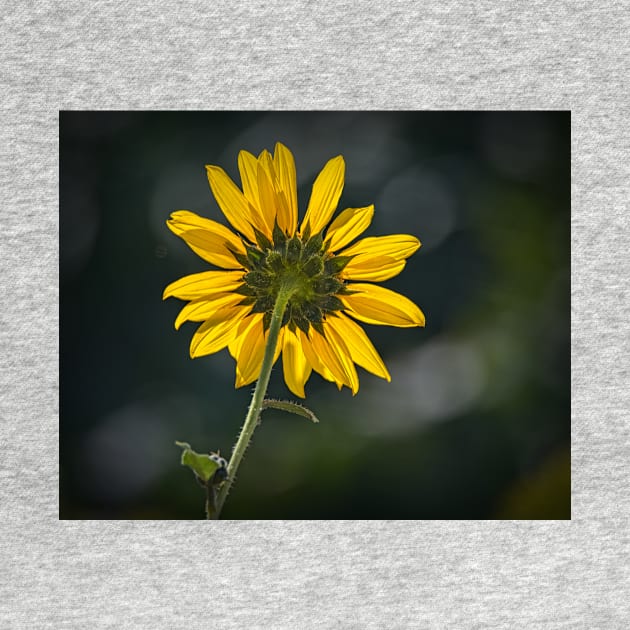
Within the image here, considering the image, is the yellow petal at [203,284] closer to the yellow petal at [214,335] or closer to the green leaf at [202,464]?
the yellow petal at [214,335]

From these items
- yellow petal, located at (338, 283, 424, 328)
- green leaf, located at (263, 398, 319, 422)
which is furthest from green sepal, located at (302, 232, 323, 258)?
green leaf, located at (263, 398, 319, 422)

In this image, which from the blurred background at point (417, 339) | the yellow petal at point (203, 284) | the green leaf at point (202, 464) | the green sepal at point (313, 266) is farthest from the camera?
the blurred background at point (417, 339)

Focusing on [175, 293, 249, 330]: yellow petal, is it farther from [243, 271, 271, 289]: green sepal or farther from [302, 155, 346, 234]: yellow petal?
[302, 155, 346, 234]: yellow petal

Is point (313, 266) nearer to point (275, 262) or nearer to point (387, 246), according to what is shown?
point (275, 262)

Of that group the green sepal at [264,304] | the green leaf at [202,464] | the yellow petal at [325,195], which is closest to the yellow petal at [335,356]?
the green sepal at [264,304]

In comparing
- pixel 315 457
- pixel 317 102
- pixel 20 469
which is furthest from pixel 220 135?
pixel 20 469
